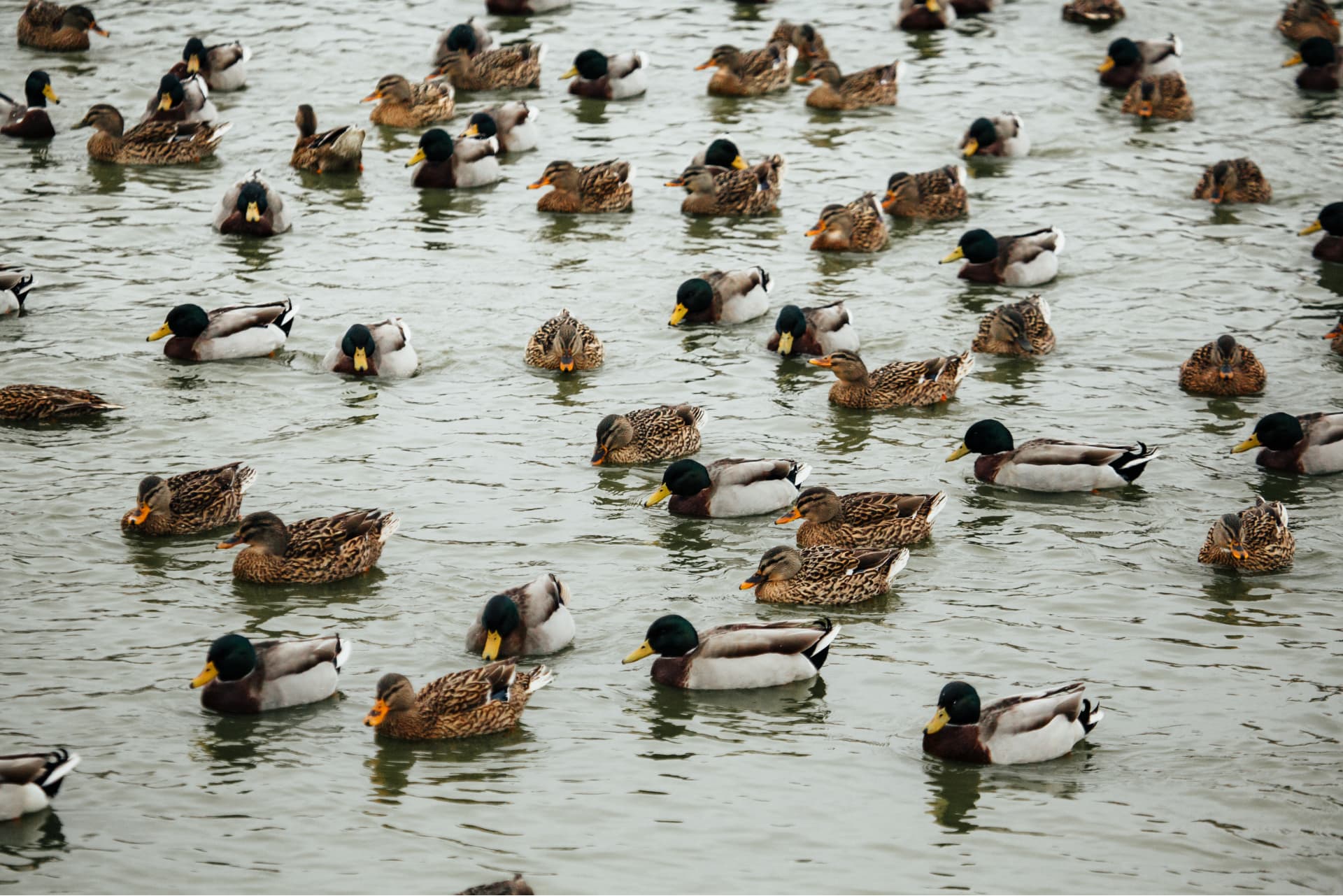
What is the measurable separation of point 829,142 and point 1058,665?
1358 centimetres

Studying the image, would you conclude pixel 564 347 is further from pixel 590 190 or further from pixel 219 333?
pixel 590 190

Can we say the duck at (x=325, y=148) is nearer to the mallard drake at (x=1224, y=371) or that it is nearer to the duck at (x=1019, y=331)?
the duck at (x=1019, y=331)

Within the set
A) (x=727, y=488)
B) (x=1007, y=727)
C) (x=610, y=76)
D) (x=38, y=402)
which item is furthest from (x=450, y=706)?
(x=610, y=76)

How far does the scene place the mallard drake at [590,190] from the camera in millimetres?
→ 22047

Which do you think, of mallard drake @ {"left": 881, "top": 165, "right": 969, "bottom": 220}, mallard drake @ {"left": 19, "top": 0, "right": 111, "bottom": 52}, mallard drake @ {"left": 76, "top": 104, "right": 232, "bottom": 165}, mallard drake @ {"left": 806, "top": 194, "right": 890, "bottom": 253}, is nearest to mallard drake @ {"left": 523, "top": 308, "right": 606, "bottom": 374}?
mallard drake @ {"left": 806, "top": 194, "right": 890, "bottom": 253}

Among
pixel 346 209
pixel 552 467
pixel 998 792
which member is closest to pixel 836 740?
pixel 998 792

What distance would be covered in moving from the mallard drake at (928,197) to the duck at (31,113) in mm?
10766

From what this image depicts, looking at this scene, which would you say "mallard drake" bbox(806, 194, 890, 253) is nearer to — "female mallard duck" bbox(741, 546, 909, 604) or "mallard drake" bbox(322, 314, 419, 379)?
"mallard drake" bbox(322, 314, 419, 379)

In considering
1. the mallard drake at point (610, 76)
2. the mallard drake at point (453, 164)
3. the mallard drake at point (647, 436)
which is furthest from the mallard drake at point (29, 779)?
the mallard drake at point (610, 76)

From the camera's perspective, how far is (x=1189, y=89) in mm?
26906

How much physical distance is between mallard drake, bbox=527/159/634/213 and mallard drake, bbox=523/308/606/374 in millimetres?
4408

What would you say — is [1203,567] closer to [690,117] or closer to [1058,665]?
[1058,665]

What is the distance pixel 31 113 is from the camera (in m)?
23.8

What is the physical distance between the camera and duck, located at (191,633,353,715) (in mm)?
11641
